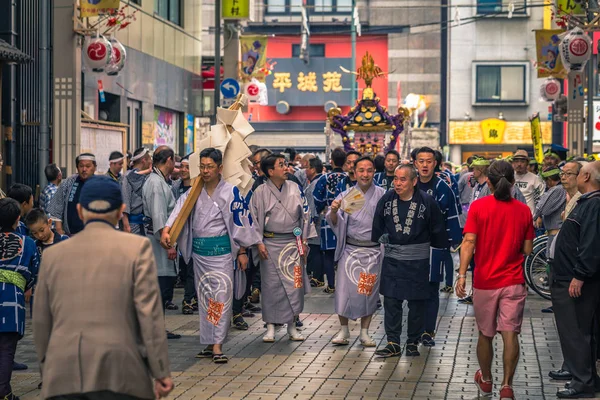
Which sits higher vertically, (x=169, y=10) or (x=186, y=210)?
(x=169, y=10)

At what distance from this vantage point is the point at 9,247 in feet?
26.5

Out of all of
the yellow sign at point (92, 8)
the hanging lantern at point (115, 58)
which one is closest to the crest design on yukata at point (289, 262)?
the yellow sign at point (92, 8)

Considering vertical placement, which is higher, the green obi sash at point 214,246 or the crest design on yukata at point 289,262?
the green obi sash at point 214,246

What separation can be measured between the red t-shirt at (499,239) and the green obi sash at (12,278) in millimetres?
3505

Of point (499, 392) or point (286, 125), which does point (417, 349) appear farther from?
point (286, 125)

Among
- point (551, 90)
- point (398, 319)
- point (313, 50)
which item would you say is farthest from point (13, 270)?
point (313, 50)

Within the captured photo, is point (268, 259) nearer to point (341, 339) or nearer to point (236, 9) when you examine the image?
point (341, 339)

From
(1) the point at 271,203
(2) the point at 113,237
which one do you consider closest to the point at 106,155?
(1) the point at 271,203

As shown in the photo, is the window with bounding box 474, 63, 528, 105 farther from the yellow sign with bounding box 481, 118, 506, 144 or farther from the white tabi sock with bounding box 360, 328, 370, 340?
the white tabi sock with bounding box 360, 328, 370, 340

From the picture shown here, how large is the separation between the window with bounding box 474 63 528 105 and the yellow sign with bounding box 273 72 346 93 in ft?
28.0

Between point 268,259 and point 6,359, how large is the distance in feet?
12.0

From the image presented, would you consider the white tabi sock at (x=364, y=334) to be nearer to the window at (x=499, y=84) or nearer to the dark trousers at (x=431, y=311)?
the dark trousers at (x=431, y=311)

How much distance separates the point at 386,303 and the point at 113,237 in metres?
5.49

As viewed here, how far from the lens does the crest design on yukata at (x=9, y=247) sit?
8070 millimetres
